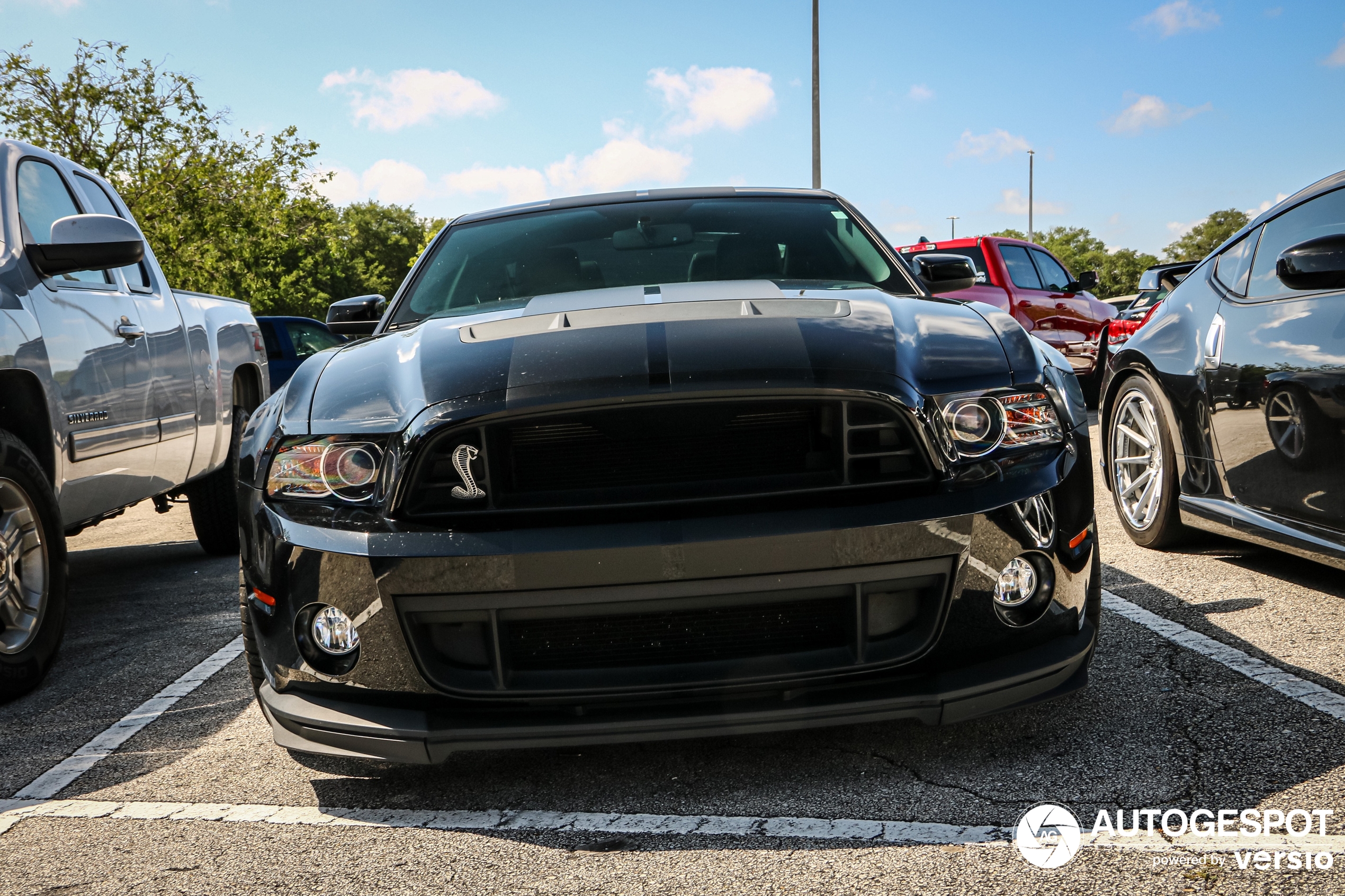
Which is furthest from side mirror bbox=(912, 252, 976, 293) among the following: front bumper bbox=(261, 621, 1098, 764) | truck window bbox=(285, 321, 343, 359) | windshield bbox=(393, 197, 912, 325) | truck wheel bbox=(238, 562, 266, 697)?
truck window bbox=(285, 321, 343, 359)

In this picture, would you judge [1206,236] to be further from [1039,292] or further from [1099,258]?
[1039,292]

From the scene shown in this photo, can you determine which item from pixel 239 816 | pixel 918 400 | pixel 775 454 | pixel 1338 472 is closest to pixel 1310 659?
pixel 1338 472

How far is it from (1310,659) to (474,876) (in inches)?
97.5

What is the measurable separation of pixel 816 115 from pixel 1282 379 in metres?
18.5

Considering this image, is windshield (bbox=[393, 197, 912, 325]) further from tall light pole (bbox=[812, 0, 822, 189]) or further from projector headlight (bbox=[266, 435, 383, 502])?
tall light pole (bbox=[812, 0, 822, 189])

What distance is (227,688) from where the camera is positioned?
12.0ft

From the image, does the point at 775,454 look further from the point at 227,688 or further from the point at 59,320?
the point at 59,320

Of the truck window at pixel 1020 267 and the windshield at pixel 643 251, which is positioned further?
the truck window at pixel 1020 267

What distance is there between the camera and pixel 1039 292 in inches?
504

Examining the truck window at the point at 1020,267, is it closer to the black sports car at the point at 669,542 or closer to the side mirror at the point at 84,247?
the side mirror at the point at 84,247

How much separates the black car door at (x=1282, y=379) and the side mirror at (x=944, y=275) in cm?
100

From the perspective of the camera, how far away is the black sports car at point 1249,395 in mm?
3469

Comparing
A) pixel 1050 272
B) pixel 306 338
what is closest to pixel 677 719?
pixel 1050 272

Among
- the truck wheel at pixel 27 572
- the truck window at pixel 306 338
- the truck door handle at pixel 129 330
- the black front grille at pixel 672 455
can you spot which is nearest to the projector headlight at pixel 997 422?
the black front grille at pixel 672 455
